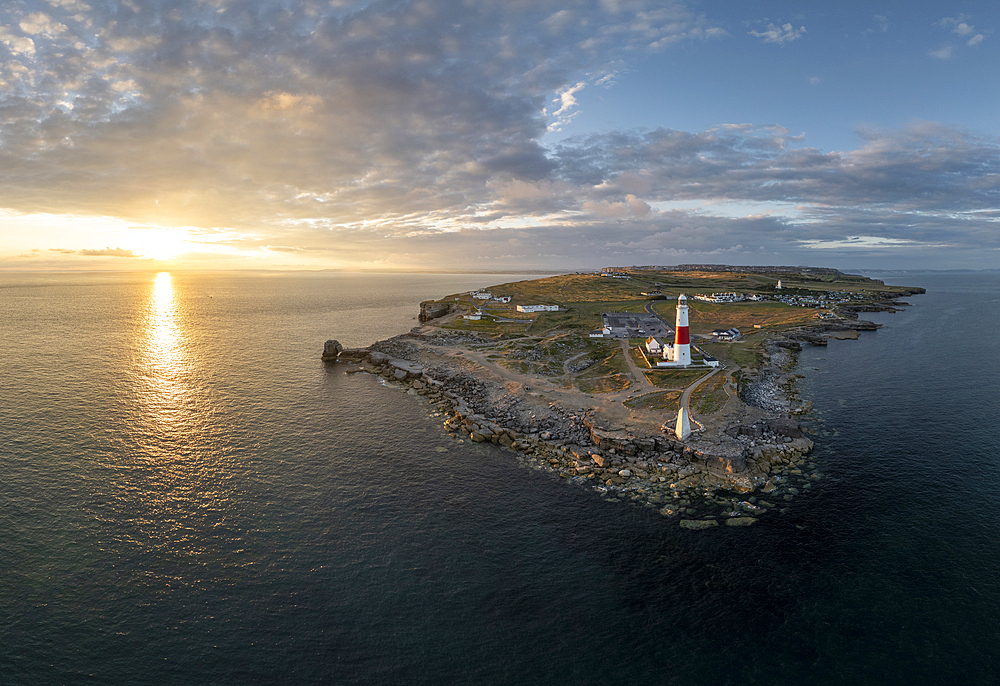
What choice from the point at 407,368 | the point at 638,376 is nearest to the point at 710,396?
the point at 638,376

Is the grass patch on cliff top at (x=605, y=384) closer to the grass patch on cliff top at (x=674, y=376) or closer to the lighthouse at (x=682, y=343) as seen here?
the grass patch on cliff top at (x=674, y=376)

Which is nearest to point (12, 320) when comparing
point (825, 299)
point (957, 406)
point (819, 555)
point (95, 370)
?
point (95, 370)

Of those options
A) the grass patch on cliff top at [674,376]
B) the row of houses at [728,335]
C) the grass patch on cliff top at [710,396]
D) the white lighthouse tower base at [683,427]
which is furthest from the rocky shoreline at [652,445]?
the row of houses at [728,335]

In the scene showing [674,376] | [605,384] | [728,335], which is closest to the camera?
[605,384]

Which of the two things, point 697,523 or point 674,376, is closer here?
point 697,523

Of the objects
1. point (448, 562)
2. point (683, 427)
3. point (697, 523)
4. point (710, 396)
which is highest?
point (710, 396)

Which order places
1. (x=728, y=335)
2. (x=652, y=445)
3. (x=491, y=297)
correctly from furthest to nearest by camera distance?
(x=491, y=297), (x=728, y=335), (x=652, y=445)

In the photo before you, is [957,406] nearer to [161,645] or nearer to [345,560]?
[345,560]

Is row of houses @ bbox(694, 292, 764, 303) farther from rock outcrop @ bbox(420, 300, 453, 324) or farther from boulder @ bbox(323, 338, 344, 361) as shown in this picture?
boulder @ bbox(323, 338, 344, 361)

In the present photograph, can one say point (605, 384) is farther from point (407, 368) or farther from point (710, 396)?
point (407, 368)
